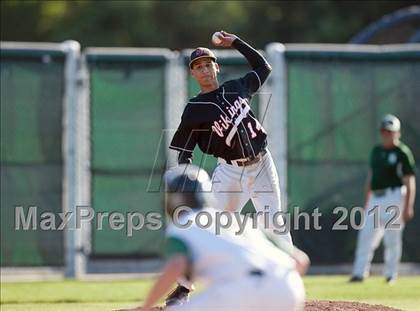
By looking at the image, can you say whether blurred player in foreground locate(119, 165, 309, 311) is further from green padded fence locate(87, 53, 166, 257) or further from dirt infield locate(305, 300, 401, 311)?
green padded fence locate(87, 53, 166, 257)

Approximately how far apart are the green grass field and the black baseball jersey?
A: 7.12 feet

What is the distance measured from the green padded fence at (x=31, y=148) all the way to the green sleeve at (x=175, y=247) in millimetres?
8948

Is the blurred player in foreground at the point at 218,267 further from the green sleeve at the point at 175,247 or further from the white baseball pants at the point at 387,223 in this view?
the white baseball pants at the point at 387,223

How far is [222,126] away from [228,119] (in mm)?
80

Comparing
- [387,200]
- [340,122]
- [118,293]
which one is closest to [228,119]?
[118,293]

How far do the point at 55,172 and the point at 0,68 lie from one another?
1645 millimetres

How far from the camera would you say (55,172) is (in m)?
14.1

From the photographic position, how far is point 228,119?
8.70 meters

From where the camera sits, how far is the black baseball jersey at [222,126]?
8.69 meters

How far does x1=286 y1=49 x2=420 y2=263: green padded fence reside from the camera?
14.7 meters

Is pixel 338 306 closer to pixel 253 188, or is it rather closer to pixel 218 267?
pixel 253 188

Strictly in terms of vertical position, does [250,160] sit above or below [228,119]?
below

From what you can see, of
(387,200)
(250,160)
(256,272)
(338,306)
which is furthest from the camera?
(387,200)

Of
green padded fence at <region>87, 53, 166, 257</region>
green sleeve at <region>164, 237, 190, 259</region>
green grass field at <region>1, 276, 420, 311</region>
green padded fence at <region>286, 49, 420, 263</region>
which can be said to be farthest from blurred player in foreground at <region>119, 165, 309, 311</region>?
green padded fence at <region>286, 49, 420, 263</region>
